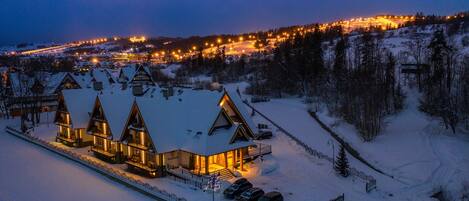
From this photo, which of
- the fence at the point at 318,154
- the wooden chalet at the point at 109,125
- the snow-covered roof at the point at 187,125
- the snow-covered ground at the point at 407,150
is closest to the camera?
the snow-covered roof at the point at 187,125

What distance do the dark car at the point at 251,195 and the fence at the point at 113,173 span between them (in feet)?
12.8

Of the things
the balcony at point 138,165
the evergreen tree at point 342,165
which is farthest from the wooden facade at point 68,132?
the evergreen tree at point 342,165

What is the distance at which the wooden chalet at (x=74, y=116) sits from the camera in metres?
46.8

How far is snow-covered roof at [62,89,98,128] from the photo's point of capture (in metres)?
46.7

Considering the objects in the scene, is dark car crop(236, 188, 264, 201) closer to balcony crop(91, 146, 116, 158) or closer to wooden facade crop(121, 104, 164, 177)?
wooden facade crop(121, 104, 164, 177)

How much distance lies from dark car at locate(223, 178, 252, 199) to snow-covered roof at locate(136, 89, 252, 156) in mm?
4253

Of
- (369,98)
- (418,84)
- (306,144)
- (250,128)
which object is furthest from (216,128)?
(418,84)

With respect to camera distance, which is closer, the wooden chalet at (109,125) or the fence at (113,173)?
Result: the fence at (113,173)

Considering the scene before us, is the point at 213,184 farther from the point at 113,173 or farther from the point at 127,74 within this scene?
the point at 127,74

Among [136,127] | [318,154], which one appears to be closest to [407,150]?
[318,154]

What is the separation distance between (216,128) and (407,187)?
16.5m

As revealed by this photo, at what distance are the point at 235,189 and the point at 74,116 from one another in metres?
23.7

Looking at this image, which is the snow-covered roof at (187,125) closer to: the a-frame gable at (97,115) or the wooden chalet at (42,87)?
the a-frame gable at (97,115)

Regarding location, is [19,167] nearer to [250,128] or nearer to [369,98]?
[250,128]
